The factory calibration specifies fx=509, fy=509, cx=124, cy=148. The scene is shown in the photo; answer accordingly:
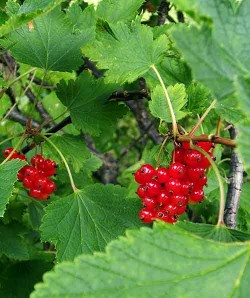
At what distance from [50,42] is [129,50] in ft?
1.03

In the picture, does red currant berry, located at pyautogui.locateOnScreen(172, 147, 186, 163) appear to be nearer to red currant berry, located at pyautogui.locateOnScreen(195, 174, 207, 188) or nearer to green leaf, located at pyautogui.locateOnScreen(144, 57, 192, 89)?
red currant berry, located at pyautogui.locateOnScreen(195, 174, 207, 188)

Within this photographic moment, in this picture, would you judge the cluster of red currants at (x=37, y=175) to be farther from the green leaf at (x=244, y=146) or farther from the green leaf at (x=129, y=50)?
the green leaf at (x=244, y=146)

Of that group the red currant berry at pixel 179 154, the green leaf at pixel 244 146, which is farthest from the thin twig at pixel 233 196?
the green leaf at pixel 244 146

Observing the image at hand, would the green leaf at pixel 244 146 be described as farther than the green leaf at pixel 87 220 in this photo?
No

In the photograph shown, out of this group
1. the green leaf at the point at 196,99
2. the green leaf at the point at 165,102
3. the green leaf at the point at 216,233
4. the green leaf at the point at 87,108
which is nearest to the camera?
the green leaf at the point at 216,233

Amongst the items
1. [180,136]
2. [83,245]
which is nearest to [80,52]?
[180,136]

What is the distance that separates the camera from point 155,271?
0.96 metres

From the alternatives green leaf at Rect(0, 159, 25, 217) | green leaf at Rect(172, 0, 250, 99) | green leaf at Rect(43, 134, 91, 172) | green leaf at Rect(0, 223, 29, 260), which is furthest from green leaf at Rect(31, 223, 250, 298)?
green leaf at Rect(0, 223, 29, 260)

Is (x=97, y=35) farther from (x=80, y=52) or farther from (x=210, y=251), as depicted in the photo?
(x=210, y=251)

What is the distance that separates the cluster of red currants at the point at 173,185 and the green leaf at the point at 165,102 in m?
0.14

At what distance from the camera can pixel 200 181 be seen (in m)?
1.47

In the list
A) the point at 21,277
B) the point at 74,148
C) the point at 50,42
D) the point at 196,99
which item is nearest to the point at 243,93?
the point at 196,99

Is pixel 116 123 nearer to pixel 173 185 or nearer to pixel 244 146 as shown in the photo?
pixel 173 185

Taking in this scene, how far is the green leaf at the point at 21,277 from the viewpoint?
7.98 feet
